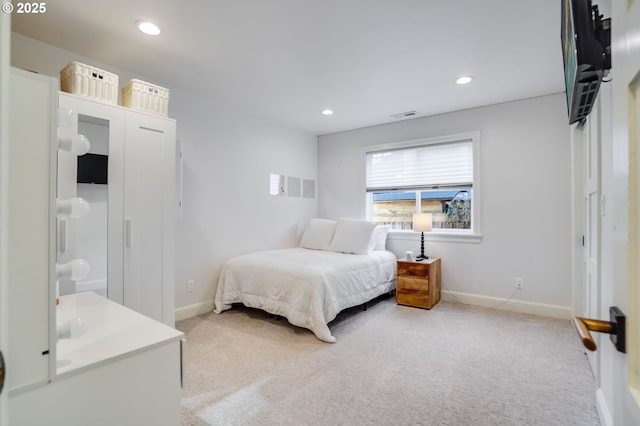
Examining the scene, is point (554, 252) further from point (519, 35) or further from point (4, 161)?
point (4, 161)

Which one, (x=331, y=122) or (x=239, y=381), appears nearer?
(x=239, y=381)

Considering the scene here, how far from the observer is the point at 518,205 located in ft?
12.1

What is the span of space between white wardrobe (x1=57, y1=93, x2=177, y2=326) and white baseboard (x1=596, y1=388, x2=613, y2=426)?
289cm

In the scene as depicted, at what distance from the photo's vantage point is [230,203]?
12.8 ft

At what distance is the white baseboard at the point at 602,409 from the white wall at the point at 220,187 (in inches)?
132

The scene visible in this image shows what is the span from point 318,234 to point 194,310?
1876 millimetres

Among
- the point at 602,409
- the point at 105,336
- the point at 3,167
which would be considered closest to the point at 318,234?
the point at 602,409

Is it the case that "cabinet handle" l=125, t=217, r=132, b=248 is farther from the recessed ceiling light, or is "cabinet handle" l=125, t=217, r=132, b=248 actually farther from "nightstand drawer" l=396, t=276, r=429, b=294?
"nightstand drawer" l=396, t=276, r=429, b=294

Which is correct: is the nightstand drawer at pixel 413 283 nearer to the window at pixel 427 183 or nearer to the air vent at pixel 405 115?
the window at pixel 427 183

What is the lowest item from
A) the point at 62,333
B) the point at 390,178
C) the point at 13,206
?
the point at 62,333

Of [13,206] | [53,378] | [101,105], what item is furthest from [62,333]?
[101,105]

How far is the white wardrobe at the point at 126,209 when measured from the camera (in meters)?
2.24

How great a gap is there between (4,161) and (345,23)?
2.22 meters

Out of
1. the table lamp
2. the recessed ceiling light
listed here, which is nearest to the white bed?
the table lamp
